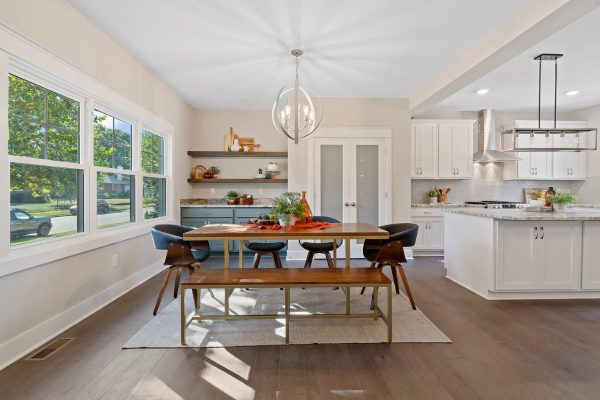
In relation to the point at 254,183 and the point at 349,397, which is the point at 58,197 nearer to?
the point at 349,397

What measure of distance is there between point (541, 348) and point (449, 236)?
77.3 inches

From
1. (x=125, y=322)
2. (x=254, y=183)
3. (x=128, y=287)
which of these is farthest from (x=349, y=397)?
(x=254, y=183)

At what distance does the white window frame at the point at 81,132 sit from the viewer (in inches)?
81.0

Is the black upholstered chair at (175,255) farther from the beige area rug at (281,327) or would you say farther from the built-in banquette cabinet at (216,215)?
the built-in banquette cabinet at (216,215)

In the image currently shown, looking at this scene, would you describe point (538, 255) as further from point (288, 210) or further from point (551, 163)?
point (551, 163)

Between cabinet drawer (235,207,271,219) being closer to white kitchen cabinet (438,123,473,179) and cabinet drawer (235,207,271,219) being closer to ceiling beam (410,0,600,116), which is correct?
ceiling beam (410,0,600,116)

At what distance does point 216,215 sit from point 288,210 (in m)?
2.90

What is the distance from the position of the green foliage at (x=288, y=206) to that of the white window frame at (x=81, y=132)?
5.62ft

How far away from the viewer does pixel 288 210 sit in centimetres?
283

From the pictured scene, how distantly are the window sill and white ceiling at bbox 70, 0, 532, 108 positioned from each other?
1956 millimetres

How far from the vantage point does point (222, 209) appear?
5.43 meters

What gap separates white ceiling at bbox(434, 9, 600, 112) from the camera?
3271 millimetres

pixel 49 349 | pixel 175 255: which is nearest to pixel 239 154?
pixel 175 255

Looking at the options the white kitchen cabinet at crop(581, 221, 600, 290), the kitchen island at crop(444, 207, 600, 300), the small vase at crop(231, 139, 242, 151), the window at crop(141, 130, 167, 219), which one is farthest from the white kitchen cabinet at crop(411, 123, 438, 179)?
the window at crop(141, 130, 167, 219)
